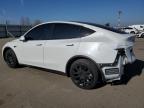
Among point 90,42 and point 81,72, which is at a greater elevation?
point 90,42

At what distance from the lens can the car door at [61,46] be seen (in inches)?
201

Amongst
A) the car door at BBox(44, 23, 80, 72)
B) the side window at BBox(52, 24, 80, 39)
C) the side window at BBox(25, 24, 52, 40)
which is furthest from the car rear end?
the side window at BBox(25, 24, 52, 40)

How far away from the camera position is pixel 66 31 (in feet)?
17.7

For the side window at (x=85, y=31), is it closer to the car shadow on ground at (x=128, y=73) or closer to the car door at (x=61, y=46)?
the car door at (x=61, y=46)

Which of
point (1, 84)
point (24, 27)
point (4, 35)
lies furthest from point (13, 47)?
point (24, 27)

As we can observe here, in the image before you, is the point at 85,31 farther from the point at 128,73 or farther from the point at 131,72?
the point at 131,72

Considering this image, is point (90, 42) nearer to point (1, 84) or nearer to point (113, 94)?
point (113, 94)

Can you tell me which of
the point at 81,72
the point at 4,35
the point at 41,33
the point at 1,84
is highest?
the point at 41,33

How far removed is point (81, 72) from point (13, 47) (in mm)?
2889

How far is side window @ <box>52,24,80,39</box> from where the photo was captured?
5.19 m

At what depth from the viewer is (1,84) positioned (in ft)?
17.9

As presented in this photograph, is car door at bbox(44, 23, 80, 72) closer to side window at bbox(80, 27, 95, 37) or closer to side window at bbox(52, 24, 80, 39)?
side window at bbox(52, 24, 80, 39)

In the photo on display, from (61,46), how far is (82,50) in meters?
0.67

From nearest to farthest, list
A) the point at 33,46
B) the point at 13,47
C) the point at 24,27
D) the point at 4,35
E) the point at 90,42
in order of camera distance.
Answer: the point at 90,42 → the point at 33,46 → the point at 13,47 → the point at 4,35 → the point at 24,27
